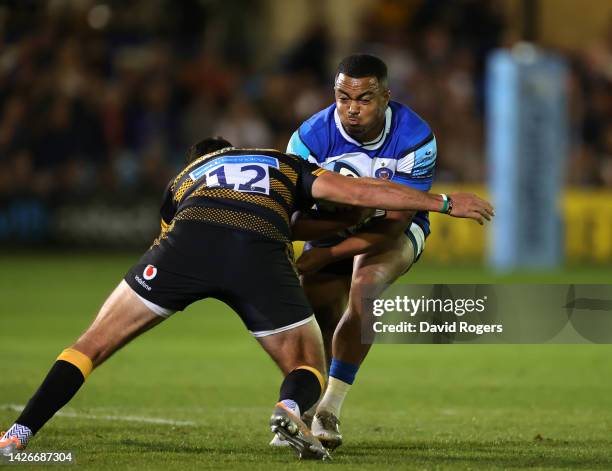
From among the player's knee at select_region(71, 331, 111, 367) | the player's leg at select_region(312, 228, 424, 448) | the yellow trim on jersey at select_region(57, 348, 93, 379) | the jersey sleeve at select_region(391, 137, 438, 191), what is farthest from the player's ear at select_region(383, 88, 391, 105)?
the yellow trim on jersey at select_region(57, 348, 93, 379)

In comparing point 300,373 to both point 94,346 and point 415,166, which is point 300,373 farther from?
point 415,166

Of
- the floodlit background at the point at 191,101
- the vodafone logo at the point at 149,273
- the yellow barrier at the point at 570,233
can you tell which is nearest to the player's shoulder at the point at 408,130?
the vodafone logo at the point at 149,273

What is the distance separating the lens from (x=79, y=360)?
21.9ft

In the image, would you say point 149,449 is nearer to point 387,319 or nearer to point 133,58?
point 387,319

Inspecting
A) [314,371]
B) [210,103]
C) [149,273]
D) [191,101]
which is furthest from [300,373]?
[191,101]

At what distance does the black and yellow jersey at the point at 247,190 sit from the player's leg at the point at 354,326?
2.58ft

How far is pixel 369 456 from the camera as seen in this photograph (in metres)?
7.02

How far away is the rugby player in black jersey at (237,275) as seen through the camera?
6.65m

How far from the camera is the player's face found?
744 centimetres

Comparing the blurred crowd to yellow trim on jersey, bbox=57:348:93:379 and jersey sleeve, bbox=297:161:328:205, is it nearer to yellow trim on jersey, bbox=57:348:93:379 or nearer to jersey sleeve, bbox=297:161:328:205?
jersey sleeve, bbox=297:161:328:205

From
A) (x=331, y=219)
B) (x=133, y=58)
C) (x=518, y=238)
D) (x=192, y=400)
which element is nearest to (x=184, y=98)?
(x=133, y=58)

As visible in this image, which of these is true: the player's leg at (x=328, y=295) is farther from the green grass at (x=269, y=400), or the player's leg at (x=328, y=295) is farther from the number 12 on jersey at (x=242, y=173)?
the number 12 on jersey at (x=242, y=173)

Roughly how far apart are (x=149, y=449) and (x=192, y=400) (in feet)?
8.10

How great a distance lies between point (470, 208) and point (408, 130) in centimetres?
125
